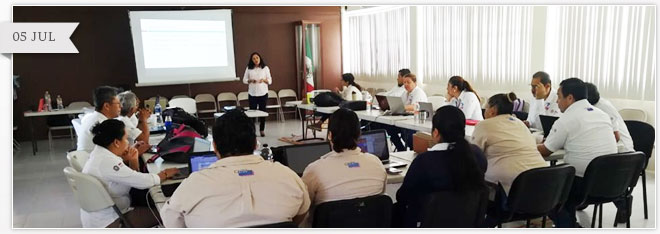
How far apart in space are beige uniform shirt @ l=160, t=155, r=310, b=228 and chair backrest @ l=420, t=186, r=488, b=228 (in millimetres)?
658

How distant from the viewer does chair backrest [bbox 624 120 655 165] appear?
3553mm

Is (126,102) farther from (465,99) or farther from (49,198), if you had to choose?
(465,99)

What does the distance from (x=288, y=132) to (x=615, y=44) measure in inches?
186

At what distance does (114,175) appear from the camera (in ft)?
8.50

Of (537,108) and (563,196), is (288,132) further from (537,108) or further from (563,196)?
(563,196)

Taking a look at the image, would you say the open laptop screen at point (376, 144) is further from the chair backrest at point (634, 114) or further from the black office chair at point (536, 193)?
the chair backrest at point (634, 114)

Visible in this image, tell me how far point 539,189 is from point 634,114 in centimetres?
293

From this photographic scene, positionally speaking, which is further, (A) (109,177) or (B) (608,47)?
(B) (608,47)

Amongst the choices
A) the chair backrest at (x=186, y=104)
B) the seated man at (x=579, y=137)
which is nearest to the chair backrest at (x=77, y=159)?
the seated man at (x=579, y=137)

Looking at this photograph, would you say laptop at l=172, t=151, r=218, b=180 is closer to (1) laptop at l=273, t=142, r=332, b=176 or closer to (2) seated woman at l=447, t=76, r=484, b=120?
(1) laptop at l=273, t=142, r=332, b=176

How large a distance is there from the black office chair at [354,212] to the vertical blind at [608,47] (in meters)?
3.82

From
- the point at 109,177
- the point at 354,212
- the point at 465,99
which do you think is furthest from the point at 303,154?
the point at 465,99

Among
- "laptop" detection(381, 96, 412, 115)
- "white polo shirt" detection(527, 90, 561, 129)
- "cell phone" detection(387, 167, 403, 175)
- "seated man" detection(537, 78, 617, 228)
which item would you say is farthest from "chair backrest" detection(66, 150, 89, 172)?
"white polo shirt" detection(527, 90, 561, 129)

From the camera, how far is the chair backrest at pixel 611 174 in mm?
2812
